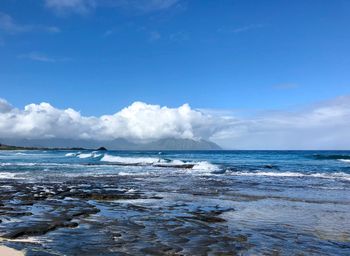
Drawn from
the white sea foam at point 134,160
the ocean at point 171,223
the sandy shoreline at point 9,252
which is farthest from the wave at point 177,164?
the sandy shoreline at point 9,252

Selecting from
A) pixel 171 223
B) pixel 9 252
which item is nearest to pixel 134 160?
pixel 171 223

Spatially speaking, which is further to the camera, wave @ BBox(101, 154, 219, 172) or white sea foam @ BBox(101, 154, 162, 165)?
white sea foam @ BBox(101, 154, 162, 165)

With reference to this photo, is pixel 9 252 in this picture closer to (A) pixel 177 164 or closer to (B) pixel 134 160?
(A) pixel 177 164

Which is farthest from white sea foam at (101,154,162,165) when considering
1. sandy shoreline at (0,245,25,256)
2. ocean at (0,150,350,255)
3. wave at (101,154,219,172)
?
sandy shoreline at (0,245,25,256)

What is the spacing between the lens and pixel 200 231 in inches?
462

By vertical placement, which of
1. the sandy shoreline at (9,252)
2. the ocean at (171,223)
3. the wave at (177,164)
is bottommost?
the ocean at (171,223)

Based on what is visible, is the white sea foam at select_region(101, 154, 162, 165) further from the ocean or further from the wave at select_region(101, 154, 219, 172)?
the ocean

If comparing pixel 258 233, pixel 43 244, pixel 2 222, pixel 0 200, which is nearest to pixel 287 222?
pixel 258 233

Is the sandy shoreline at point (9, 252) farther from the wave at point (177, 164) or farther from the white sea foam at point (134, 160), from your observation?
the white sea foam at point (134, 160)

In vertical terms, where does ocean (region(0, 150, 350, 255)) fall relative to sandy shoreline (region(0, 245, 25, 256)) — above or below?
below

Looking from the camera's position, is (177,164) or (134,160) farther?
(134,160)

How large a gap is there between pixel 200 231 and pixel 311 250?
322 cm

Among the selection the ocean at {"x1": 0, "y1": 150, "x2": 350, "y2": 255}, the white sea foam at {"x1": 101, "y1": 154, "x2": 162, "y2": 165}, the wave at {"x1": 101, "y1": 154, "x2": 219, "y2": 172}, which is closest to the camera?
the ocean at {"x1": 0, "y1": 150, "x2": 350, "y2": 255}

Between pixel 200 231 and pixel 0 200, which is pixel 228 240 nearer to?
pixel 200 231
